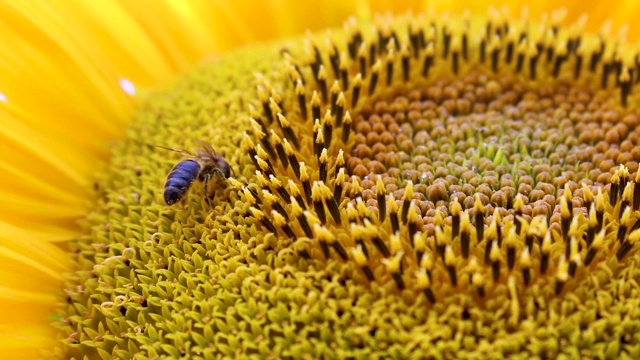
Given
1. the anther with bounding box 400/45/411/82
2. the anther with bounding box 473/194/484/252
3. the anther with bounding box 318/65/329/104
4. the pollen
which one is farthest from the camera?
the anther with bounding box 400/45/411/82

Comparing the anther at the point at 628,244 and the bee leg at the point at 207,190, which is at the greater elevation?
the bee leg at the point at 207,190

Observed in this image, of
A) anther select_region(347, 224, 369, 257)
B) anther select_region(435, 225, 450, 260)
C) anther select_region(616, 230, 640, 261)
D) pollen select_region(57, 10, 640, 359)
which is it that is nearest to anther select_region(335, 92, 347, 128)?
pollen select_region(57, 10, 640, 359)

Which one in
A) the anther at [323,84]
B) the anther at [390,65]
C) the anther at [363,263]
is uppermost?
the anther at [390,65]

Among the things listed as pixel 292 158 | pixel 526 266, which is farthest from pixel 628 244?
pixel 292 158

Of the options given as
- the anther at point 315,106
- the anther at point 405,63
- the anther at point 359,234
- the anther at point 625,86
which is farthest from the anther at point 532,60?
the anther at point 359,234

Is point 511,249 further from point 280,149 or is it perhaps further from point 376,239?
point 280,149

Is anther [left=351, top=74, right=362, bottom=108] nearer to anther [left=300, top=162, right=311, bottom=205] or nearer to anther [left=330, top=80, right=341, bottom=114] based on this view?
anther [left=330, top=80, right=341, bottom=114]

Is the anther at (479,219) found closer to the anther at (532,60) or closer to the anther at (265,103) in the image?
the anther at (265,103)
